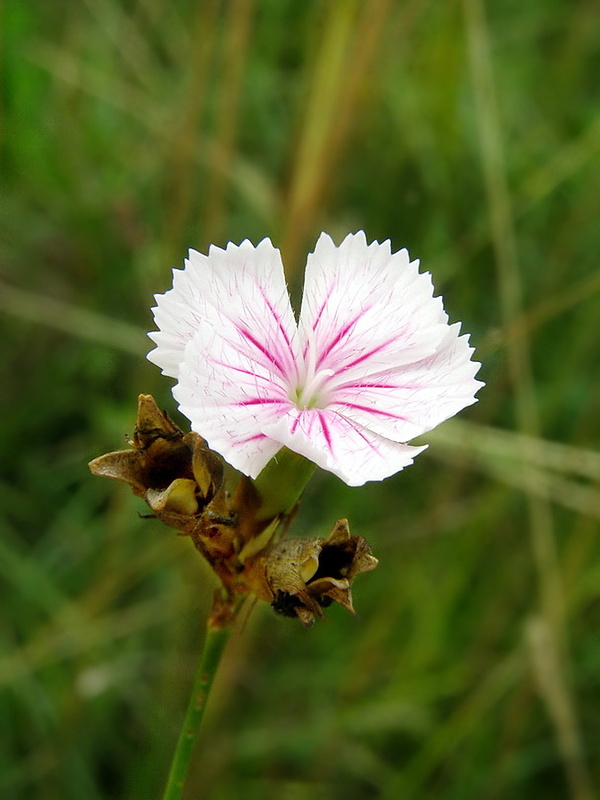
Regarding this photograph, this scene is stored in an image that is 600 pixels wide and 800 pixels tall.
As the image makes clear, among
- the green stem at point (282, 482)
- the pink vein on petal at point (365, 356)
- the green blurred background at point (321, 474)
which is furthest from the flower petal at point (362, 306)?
the green blurred background at point (321, 474)

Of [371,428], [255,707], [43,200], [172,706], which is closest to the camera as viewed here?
[371,428]

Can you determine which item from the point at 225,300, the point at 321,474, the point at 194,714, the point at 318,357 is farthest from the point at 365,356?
the point at 321,474

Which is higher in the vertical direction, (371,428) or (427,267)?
(427,267)

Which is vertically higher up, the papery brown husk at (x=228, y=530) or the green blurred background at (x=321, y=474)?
the green blurred background at (x=321, y=474)

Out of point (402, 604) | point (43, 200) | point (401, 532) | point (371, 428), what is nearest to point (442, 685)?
point (402, 604)

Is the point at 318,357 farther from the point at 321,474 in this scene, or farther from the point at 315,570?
the point at 321,474

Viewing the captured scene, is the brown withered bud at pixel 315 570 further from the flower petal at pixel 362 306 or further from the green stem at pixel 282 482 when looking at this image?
the flower petal at pixel 362 306

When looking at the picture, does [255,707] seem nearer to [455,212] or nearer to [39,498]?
[39,498]
